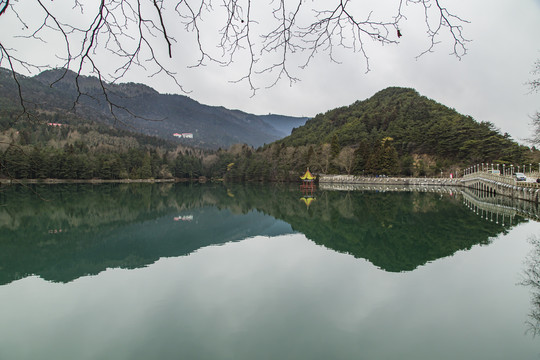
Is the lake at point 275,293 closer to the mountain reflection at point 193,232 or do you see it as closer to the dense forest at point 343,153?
the mountain reflection at point 193,232

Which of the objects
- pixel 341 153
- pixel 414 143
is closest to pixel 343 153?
pixel 341 153

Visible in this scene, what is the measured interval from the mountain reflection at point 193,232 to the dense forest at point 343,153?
81.1 ft

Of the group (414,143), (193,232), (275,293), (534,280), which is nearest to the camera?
(275,293)

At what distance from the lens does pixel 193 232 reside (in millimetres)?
15586

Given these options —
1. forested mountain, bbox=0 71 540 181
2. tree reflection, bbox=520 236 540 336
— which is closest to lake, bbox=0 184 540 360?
tree reflection, bbox=520 236 540 336

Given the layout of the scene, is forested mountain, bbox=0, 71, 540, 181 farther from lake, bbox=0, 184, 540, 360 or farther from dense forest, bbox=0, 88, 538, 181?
lake, bbox=0, 184, 540, 360

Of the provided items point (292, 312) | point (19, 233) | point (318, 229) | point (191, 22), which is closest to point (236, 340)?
point (292, 312)

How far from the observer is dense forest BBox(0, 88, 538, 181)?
49.2m

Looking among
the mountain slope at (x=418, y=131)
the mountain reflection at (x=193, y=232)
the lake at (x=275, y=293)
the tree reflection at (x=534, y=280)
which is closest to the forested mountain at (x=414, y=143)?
the mountain slope at (x=418, y=131)

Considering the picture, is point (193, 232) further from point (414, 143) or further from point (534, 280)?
point (414, 143)

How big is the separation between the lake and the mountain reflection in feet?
0.33

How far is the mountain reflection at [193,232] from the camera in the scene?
9977 mm

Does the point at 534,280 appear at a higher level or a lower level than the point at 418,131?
lower

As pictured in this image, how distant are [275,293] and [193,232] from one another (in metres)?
9.39
